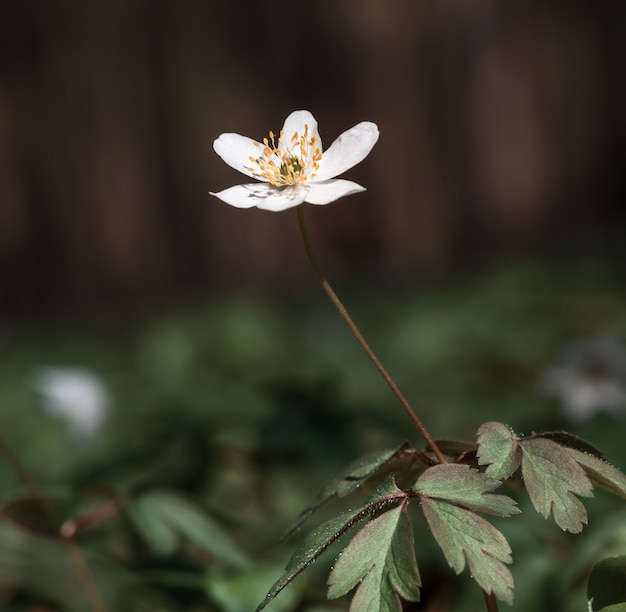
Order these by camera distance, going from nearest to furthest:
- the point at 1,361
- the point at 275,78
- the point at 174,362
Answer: the point at 174,362, the point at 1,361, the point at 275,78

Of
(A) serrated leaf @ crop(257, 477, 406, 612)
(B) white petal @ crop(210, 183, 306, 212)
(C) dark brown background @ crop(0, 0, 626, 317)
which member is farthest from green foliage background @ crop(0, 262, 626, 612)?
(C) dark brown background @ crop(0, 0, 626, 317)

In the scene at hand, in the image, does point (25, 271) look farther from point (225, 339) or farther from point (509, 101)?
point (509, 101)

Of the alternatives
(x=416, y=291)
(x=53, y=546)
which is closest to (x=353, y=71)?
(x=416, y=291)

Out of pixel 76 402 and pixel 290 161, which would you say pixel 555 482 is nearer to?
pixel 290 161

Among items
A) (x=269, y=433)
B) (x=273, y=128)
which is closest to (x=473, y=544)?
(x=269, y=433)

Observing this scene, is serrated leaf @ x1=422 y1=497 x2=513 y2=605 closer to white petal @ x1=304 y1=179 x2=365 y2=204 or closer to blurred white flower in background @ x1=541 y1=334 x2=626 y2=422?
white petal @ x1=304 y1=179 x2=365 y2=204

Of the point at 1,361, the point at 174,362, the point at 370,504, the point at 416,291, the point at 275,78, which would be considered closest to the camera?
the point at 370,504

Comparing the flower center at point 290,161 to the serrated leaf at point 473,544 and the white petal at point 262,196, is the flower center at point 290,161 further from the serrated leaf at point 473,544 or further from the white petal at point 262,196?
the serrated leaf at point 473,544
